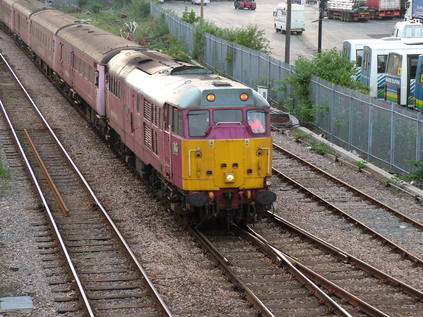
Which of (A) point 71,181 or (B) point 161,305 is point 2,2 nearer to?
(A) point 71,181

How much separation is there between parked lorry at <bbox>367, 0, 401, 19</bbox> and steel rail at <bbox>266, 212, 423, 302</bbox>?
177 feet

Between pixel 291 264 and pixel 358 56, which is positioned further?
pixel 358 56

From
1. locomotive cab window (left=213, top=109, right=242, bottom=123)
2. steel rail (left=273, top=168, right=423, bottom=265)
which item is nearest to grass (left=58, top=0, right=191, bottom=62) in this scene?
steel rail (left=273, top=168, right=423, bottom=265)

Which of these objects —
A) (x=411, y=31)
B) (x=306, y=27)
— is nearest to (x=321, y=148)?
(x=411, y=31)

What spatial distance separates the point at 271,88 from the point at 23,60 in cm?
1851

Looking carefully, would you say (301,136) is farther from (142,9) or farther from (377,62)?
(142,9)

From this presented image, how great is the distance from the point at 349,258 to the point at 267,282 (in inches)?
70.2

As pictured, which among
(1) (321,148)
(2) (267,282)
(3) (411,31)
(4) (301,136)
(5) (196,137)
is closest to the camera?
(2) (267,282)

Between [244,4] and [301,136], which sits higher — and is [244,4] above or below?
above

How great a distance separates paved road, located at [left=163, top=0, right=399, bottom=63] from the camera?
2197 inches

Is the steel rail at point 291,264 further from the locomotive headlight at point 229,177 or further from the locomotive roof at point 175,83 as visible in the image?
the locomotive roof at point 175,83

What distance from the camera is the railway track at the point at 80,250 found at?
13.6 metres

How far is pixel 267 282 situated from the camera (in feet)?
47.5

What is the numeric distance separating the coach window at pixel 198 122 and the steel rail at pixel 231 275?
2.02 meters
